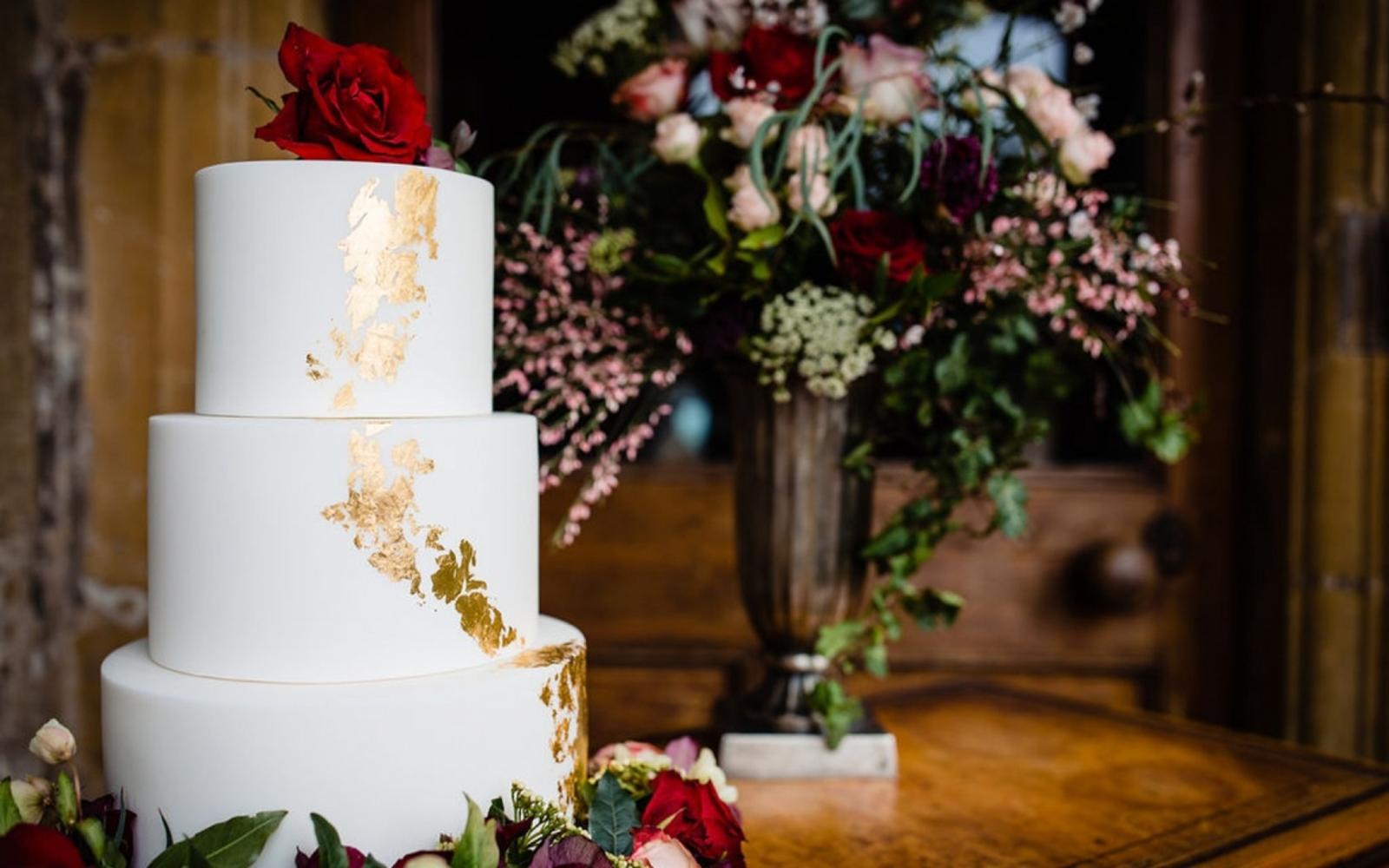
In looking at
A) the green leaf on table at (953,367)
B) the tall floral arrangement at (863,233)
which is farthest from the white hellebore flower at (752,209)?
the green leaf on table at (953,367)

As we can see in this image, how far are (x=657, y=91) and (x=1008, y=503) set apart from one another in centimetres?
58

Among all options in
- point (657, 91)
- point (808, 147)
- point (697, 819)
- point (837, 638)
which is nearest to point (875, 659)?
point (837, 638)

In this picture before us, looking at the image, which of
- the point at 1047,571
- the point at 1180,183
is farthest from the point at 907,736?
the point at 1180,183

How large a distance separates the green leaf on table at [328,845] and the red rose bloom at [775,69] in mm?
812

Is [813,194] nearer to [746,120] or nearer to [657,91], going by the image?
[746,120]

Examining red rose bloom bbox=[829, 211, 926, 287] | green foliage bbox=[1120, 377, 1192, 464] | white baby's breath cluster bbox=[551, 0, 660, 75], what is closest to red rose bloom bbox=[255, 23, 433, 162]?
red rose bloom bbox=[829, 211, 926, 287]

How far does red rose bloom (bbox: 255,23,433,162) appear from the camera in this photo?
85cm

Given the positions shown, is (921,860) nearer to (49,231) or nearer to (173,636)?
(173,636)

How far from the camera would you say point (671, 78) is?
125cm

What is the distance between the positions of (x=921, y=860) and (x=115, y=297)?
4.57ft

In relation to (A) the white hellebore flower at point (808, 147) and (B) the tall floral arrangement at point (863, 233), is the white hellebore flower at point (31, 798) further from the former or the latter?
(A) the white hellebore flower at point (808, 147)

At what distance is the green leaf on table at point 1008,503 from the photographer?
125cm

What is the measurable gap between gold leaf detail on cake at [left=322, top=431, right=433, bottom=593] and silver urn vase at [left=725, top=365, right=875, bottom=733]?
20.4 inches

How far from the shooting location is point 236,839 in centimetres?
76
